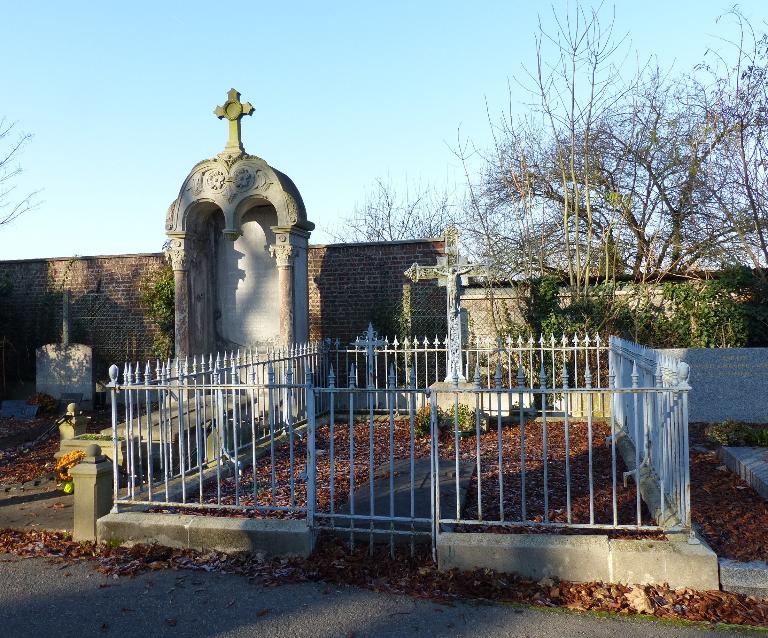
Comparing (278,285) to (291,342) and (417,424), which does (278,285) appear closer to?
(291,342)

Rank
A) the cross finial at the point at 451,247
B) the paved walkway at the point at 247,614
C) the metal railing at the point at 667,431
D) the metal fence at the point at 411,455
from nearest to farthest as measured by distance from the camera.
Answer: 1. the paved walkway at the point at 247,614
2. the metal railing at the point at 667,431
3. the metal fence at the point at 411,455
4. the cross finial at the point at 451,247

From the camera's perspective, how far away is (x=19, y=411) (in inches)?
492

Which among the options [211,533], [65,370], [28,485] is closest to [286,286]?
[28,485]

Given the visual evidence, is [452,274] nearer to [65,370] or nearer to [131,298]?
[131,298]

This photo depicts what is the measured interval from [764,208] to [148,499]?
10.9 m

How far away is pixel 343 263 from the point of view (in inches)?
519

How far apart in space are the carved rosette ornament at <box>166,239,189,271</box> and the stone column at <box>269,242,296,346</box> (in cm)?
149

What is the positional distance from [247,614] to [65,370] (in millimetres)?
10754

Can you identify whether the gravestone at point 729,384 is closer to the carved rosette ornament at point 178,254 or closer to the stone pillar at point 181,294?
the stone pillar at point 181,294

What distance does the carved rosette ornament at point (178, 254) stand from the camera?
10.2 metres

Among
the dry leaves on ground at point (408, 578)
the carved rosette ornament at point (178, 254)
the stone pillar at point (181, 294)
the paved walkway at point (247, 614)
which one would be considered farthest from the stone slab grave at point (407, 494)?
the carved rosette ornament at point (178, 254)

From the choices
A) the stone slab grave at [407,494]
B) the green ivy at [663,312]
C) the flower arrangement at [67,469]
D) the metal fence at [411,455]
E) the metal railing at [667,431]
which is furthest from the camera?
the green ivy at [663,312]

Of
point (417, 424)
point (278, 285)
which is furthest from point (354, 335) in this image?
point (417, 424)

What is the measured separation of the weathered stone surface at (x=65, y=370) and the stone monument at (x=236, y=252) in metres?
3.78
